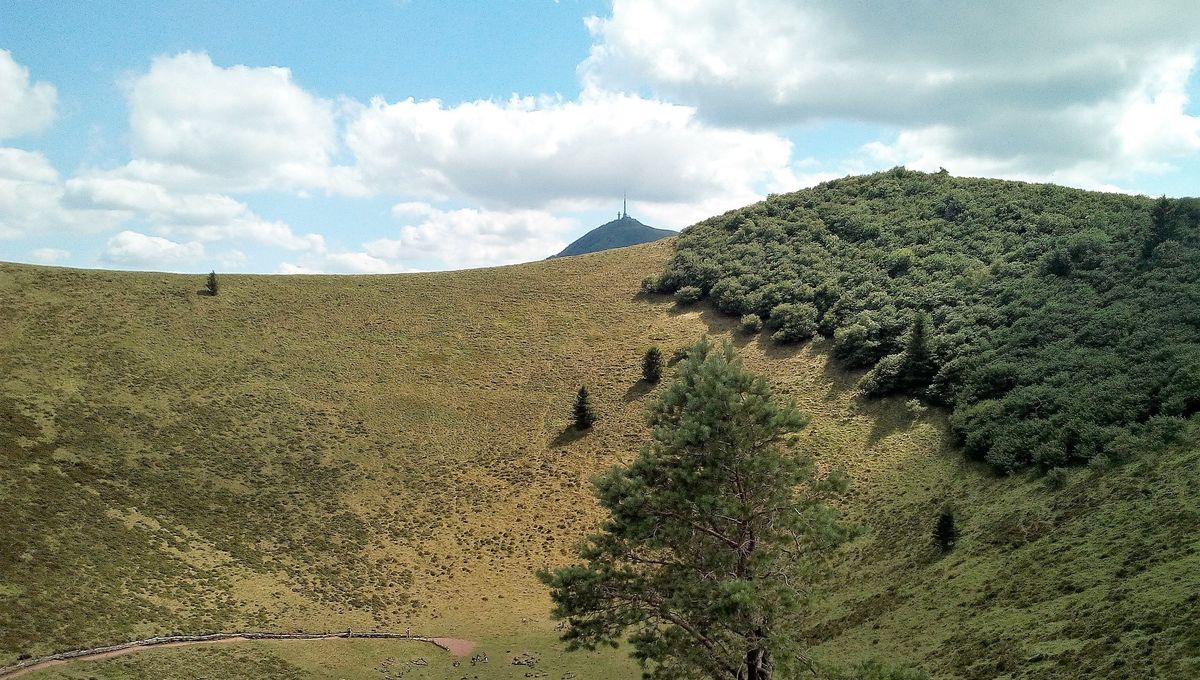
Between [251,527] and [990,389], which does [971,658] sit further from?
[251,527]

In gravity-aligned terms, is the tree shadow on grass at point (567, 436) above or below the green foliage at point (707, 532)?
below

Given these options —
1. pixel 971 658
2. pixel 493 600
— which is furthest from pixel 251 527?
pixel 971 658

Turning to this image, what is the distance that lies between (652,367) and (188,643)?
3911 centimetres

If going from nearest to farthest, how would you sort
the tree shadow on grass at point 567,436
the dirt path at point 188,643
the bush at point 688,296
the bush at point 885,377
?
1. the dirt path at point 188,643
2. the bush at point 885,377
3. the tree shadow on grass at point 567,436
4. the bush at point 688,296

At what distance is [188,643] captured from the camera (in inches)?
1109

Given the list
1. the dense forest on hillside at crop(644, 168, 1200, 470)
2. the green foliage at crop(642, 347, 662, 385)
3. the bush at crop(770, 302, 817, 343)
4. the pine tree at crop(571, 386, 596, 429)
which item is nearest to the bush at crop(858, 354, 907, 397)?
the dense forest on hillside at crop(644, 168, 1200, 470)

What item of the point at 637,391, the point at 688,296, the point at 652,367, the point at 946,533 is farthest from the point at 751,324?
the point at 946,533

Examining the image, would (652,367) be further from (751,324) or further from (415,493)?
(415,493)

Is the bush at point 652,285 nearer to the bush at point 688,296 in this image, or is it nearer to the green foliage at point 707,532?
the bush at point 688,296

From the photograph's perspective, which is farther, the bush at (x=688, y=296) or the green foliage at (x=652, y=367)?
the bush at (x=688, y=296)

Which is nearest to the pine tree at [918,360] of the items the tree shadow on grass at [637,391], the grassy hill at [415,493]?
the grassy hill at [415,493]

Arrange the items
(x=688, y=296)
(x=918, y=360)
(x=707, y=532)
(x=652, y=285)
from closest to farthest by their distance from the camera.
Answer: (x=707, y=532) → (x=918, y=360) → (x=688, y=296) → (x=652, y=285)

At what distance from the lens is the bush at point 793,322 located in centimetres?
6131

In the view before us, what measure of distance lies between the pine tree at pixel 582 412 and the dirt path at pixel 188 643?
2268 cm
